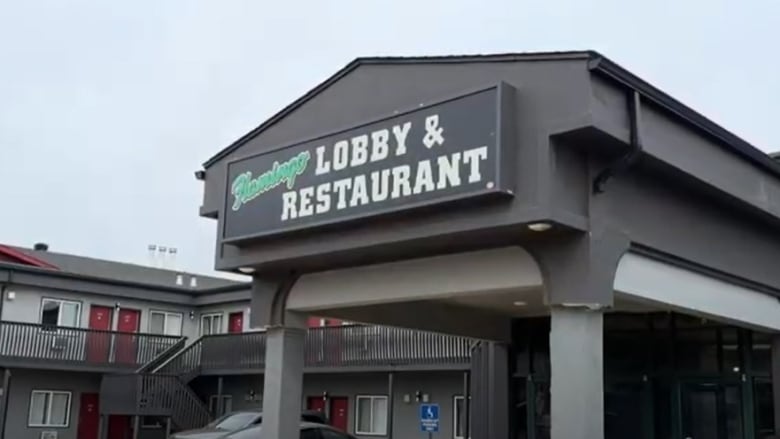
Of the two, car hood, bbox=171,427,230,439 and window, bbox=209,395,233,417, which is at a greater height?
window, bbox=209,395,233,417

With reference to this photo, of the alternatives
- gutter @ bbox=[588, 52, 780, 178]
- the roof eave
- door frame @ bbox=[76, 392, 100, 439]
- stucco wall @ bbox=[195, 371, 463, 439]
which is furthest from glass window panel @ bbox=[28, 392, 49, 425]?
gutter @ bbox=[588, 52, 780, 178]

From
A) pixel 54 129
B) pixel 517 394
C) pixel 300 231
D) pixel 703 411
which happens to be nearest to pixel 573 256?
pixel 300 231

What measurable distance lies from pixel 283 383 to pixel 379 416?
42.8ft

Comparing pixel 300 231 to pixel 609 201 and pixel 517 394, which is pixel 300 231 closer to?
pixel 609 201

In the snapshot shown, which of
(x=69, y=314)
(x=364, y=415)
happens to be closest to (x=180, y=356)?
(x=69, y=314)

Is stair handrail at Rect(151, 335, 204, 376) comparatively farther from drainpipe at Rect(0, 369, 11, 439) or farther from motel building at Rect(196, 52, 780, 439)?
motel building at Rect(196, 52, 780, 439)

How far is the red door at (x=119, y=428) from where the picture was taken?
1137 inches

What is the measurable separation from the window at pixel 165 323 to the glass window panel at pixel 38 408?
4.28 metres

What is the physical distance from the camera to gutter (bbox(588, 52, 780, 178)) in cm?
A: 911

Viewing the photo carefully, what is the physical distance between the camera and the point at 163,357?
2847 centimetres

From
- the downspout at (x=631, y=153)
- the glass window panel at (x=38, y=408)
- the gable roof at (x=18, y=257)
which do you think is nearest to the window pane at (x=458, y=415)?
the glass window panel at (x=38, y=408)

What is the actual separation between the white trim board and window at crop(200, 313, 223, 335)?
21022 millimetres

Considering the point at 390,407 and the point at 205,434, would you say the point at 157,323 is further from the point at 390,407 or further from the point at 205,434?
the point at 205,434

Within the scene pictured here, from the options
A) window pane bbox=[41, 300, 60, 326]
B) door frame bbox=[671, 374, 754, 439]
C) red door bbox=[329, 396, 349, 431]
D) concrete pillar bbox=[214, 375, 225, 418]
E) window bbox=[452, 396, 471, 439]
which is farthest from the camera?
window pane bbox=[41, 300, 60, 326]
